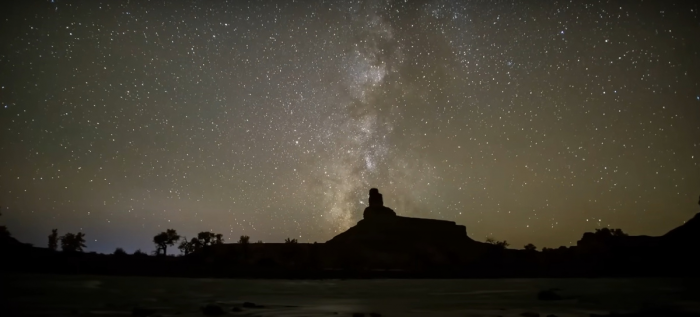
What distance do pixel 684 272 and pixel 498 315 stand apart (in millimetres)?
148949

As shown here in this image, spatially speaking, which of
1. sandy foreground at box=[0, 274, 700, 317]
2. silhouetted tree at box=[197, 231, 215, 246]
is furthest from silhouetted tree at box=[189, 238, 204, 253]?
sandy foreground at box=[0, 274, 700, 317]

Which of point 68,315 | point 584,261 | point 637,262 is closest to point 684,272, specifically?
point 637,262

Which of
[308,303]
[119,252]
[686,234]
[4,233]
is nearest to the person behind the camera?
[308,303]

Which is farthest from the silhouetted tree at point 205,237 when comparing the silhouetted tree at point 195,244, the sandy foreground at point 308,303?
the sandy foreground at point 308,303

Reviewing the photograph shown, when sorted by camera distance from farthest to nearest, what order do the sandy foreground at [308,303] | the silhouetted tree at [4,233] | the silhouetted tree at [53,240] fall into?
the silhouetted tree at [53,240] < the silhouetted tree at [4,233] < the sandy foreground at [308,303]

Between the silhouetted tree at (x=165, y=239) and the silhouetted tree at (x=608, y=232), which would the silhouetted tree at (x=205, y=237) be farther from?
the silhouetted tree at (x=608, y=232)

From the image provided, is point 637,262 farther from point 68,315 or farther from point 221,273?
point 68,315

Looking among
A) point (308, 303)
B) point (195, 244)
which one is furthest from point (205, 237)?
point (308, 303)

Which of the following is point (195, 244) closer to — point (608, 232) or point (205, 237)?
point (205, 237)

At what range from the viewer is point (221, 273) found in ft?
408

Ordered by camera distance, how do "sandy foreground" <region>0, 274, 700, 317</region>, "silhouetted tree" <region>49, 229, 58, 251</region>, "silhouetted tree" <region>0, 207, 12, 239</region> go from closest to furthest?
"sandy foreground" <region>0, 274, 700, 317</region> < "silhouetted tree" <region>0, 207, 12, 239</region> < "silhouetted tree" <region>49, 229, 58, 251</region>

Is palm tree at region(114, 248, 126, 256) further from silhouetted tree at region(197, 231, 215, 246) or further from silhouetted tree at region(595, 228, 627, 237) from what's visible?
silhouetted tree at region(595, 228, 627, 237)

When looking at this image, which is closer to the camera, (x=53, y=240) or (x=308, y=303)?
(x=308, y=303)

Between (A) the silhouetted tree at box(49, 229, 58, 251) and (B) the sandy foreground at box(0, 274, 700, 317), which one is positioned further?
(A) the silhouetted tree at box(49, 229, 58, 251)
